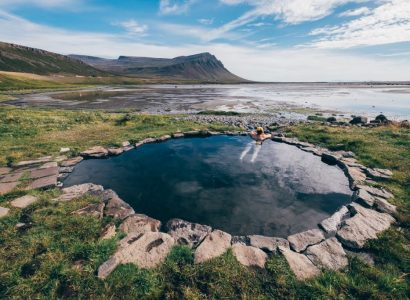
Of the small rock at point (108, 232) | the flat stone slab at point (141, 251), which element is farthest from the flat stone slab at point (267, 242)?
the small rock at point (108, 232)

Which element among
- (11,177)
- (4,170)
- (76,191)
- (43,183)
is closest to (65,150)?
(4,170)

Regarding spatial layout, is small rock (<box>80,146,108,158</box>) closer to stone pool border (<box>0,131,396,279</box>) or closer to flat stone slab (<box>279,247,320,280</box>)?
stone pool border (<box>0,131,396,279</box>)

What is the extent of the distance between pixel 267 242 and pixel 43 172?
9321 mm

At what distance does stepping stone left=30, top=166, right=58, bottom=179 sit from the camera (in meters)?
9.25

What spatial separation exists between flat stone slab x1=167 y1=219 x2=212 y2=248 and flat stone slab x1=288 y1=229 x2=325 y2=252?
2.25 m

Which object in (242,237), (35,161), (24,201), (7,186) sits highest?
(242,237)

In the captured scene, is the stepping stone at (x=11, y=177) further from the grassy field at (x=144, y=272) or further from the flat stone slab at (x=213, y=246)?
the flat stone slab at (x=213, y=246)

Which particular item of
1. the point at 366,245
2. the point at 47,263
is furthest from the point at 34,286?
the point at 366,245

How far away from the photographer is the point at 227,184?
9.73 meters

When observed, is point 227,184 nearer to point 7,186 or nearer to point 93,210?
point 93,210

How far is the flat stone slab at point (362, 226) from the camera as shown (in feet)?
19.5

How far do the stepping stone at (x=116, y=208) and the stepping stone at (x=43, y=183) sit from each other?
7.62ft

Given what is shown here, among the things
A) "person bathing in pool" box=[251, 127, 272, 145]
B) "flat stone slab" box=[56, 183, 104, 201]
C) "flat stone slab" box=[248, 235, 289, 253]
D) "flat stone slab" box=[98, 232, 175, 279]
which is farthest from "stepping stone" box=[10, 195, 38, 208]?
"person bathing in pool" box=[251, 127, 272, 145]

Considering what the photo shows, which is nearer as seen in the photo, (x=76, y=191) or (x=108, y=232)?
(x=108, y=232)
